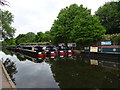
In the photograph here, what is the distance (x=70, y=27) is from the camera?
95.0ft

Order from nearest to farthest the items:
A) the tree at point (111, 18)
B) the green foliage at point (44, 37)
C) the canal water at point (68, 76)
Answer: the canal water at point (68, 76) → the tree at point (111, 18) → the green foliage at point (44, 37)

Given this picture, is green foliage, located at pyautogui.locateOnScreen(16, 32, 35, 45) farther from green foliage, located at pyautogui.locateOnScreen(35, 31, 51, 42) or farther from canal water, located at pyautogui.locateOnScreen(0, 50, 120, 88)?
canal water, located at pyautogui.locateOnScreen(0, 50, 120, 88)

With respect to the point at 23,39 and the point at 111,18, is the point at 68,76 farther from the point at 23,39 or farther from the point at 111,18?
the point at 23,39

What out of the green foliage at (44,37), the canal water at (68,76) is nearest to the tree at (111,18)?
the green foliage at (44,37)

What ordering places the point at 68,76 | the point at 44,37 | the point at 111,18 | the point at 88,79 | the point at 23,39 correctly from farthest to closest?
the point at 23,39, the point at 44,37, the point at 111,18, the point at 68,76, the point at 88,79

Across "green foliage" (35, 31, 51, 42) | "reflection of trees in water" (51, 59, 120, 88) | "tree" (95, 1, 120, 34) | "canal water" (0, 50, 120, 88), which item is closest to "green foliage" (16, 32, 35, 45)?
"green foliage" (35, 31, 51, 42)

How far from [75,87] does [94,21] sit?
19522 millimetres

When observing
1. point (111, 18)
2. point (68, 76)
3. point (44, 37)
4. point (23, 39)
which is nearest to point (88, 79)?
point (68, 76)

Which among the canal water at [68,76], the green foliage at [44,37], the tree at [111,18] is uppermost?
the tree at [111,18]

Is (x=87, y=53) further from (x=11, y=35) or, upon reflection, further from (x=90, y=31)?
(x=11, y=35)

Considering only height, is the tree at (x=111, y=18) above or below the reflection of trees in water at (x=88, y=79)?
above

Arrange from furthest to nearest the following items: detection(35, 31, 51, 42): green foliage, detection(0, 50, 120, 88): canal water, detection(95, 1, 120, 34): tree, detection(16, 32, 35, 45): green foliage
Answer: detection(16, 32, 35, 45): green foliage → detection(35, 31, 51, 42): green foliage → detection(95, 1, 120, 34): tree → detection(0, 50, 120, 88): canal water

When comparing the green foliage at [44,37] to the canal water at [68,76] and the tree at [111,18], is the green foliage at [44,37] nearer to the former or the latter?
the tree at [111,18]

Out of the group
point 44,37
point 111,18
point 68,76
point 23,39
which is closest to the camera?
point 68,76
